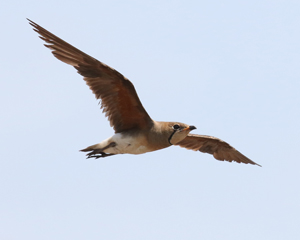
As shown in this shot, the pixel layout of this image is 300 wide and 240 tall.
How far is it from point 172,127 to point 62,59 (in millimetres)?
2756

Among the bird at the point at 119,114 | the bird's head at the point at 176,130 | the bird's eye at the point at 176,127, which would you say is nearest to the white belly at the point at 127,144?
the bird at the point at 119,114

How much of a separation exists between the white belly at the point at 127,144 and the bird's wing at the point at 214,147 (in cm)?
267

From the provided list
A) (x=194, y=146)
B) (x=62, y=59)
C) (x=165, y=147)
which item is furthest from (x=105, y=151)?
(x=194, y=146)

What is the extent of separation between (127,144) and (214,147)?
372cm

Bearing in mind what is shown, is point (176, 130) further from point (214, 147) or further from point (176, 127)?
point (214, 147)

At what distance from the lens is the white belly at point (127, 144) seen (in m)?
12.9

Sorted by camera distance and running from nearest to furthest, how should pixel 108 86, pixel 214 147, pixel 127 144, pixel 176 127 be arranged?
pixel 108 86, pixel 127 144, pixel 176 127, pixel 214 147

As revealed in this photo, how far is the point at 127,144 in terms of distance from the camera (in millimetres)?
12938

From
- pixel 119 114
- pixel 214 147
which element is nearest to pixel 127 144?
pixel 119 114

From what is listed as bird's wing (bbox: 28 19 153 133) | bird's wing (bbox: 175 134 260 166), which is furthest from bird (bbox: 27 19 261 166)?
bird's wing (bbox: 175 134 260 166)

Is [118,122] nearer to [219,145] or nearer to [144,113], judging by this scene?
[144,113]

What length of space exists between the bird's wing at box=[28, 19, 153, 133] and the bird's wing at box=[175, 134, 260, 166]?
269 centimetres

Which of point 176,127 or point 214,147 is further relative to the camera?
point 214,147

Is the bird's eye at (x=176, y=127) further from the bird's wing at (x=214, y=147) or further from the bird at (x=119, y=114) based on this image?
the bird's wing at (x=214, y=147)
